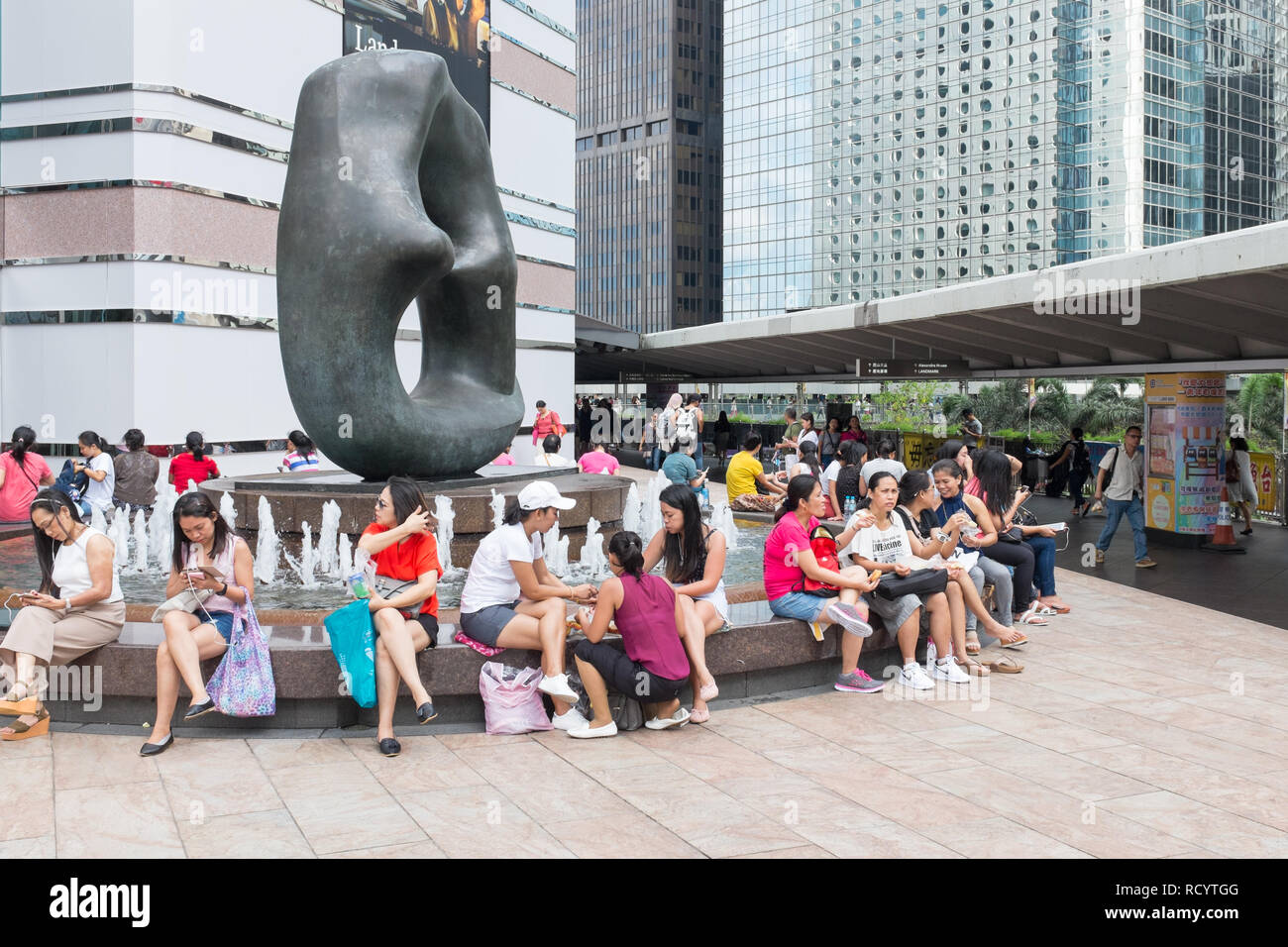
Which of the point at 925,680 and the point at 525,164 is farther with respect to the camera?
the point at 525,164

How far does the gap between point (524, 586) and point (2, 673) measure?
2.83m

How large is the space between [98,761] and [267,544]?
4.01 m

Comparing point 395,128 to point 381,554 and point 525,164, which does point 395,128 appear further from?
point 525,164

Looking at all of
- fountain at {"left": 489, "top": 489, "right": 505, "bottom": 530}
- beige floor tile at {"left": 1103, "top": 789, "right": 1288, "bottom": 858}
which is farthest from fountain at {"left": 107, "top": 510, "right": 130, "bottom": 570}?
beige floor tile at {"left": 1103, "top": 789, "right": 1288, "bottom": 858}

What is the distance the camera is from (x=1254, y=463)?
697 inches

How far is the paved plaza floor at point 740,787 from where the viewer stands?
445 cm

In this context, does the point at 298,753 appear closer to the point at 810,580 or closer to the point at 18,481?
the point at 810,580

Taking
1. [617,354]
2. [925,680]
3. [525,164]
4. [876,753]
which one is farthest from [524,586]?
[617,354]

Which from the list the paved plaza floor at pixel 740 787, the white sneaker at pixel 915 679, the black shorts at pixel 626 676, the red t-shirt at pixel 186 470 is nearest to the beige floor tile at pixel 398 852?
the paved plaza floor at pixel 740 787

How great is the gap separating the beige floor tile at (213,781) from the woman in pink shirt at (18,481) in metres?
5.58

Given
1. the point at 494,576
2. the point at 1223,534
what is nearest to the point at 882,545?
the point at 494,576

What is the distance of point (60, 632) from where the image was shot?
5801 millimetres

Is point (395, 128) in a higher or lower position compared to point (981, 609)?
higher

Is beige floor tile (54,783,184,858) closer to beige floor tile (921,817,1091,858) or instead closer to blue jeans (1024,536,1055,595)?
beige floor tile (921,817,1091,858)
